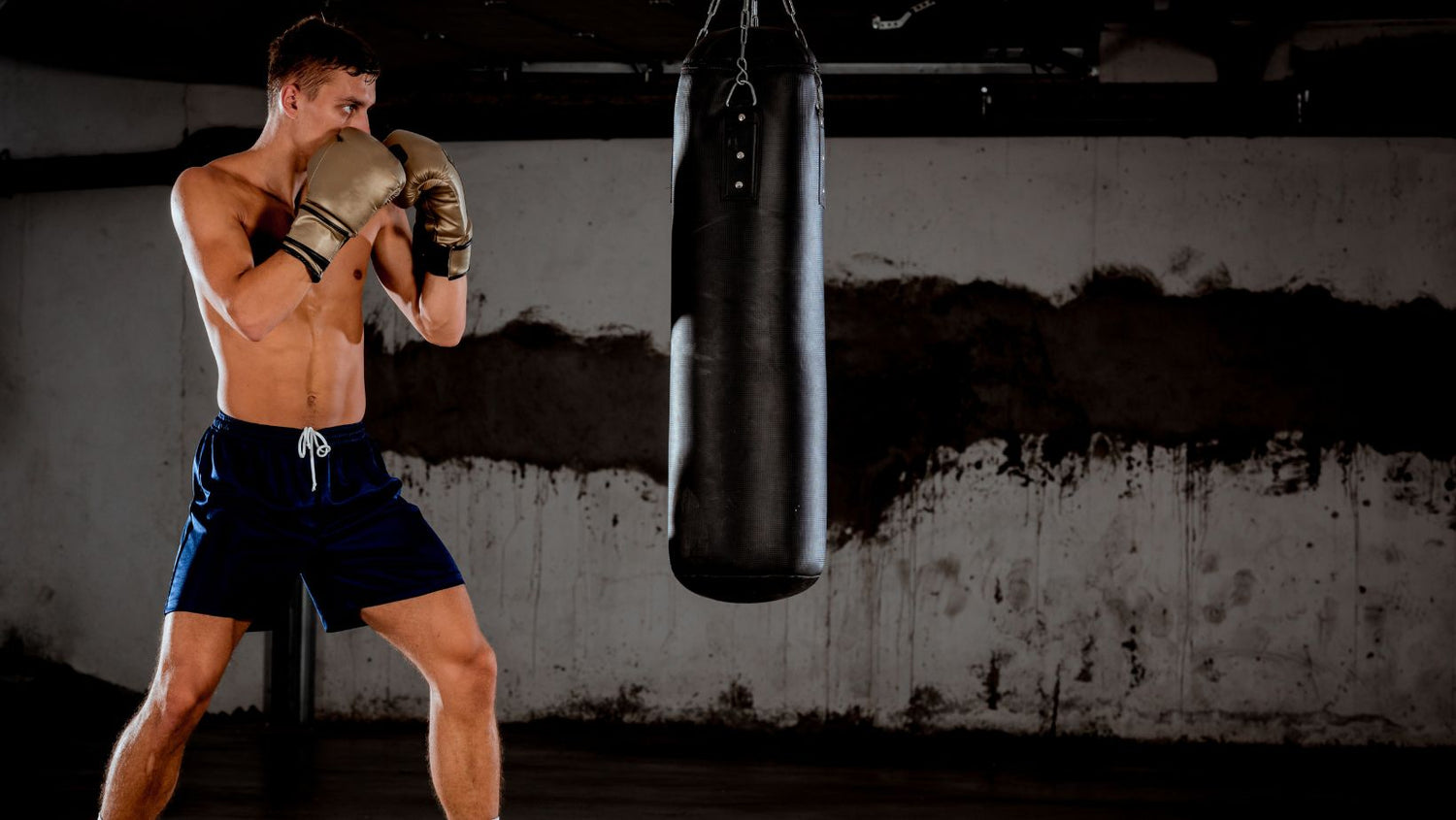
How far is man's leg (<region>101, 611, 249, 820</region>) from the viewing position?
1.95m

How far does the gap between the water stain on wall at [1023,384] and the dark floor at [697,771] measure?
2.96 feet

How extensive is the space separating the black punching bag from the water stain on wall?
205 centimetres

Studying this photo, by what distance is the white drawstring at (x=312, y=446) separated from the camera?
6.95 ft

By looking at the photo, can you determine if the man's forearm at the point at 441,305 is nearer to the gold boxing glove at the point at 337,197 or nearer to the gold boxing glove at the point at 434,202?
the gold boxing glove at the point at 434,202

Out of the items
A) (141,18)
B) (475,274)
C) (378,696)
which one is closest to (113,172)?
(141,18)

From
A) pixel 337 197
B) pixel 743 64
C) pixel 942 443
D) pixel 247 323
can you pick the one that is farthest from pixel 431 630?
pixel 942 443

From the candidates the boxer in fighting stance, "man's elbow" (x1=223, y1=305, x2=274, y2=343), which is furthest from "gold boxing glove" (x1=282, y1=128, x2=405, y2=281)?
"man's elbow" (x1=223, y1=305, x2=274, y2=343)

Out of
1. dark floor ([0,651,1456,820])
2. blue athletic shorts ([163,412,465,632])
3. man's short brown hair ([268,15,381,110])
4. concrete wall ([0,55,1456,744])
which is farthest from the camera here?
concrete wall ([0,55,1456,744])

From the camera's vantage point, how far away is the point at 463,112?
4.18 m

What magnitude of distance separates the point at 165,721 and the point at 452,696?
0.45 metres

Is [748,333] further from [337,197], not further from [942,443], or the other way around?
[942,443]

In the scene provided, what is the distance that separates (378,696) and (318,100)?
294 centimetres

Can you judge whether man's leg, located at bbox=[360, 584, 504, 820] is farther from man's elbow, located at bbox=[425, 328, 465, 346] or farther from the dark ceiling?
the dark ceiling

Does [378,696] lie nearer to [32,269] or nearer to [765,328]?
[32,269]
